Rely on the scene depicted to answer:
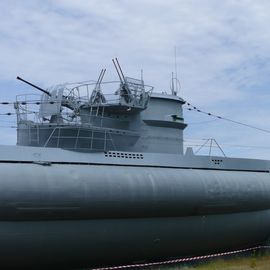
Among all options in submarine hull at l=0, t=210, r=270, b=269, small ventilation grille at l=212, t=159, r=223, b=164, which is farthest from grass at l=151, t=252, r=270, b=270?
small ventilation grille at l=212, t=159, r=223, b=164

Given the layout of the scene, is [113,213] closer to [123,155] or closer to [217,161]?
[123,155]

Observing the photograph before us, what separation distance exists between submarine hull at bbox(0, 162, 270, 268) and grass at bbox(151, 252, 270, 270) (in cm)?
48

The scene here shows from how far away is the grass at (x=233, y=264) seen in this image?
14789mm

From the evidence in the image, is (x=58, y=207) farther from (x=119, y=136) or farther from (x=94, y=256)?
(x=119, y=136)

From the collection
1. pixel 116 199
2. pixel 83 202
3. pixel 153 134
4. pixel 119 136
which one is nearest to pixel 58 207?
pixel 83 202

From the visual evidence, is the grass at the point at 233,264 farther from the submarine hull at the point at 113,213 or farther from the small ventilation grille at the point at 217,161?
the small ventilation grille at the point at 217,161

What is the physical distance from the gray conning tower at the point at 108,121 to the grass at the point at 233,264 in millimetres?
3787

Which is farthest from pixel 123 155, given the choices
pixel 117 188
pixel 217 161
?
pixel 217 161

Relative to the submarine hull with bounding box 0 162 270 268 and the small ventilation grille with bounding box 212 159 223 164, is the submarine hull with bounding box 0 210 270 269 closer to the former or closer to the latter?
the submarine hull with bounding box 0 162 270 268

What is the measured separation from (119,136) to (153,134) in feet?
5.25

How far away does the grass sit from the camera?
1479 cm

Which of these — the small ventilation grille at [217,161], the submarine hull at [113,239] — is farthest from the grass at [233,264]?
the small ventilation grille at [217,161]

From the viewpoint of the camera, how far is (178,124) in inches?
719

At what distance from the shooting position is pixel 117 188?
13.9 metres
